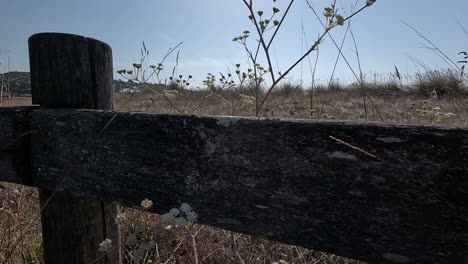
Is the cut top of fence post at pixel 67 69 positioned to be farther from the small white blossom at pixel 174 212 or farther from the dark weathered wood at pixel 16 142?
the small white blossom at pixel 174 212

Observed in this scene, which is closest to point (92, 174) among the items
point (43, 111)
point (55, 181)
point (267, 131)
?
point (55, 181)

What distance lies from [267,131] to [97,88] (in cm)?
77

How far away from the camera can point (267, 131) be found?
3.22ft

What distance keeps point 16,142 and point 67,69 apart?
0.32m

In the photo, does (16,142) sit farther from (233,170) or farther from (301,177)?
(301,177)

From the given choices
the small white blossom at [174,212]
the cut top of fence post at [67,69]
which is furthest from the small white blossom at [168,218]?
the cut top of fence post at [67,69]

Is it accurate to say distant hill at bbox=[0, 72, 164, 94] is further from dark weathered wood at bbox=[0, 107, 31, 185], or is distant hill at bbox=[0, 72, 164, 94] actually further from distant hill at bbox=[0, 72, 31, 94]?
dark weathered wood at bbox=[0, 107, 31, 185]

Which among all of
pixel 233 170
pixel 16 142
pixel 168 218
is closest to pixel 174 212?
pixel 168 218

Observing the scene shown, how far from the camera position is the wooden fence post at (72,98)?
1.44 m

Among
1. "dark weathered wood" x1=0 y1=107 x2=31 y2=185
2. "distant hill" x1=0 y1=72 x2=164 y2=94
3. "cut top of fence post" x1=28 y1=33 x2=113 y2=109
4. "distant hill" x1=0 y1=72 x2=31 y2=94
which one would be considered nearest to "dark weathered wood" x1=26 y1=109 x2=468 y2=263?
"cut top of fence post" x1=28 y1=33 x2=113 y2=109

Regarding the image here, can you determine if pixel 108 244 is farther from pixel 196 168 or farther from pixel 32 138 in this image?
pixel 32 138

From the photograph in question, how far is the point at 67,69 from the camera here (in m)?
1.44

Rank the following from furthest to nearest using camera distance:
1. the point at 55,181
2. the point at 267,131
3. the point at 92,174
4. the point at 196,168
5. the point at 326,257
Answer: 1. the point at 326,257
2. the point at 55,181
3. the point at 92,174
4. the point at 196,168
5. the point at 267,131

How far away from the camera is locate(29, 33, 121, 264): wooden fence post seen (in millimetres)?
1440
